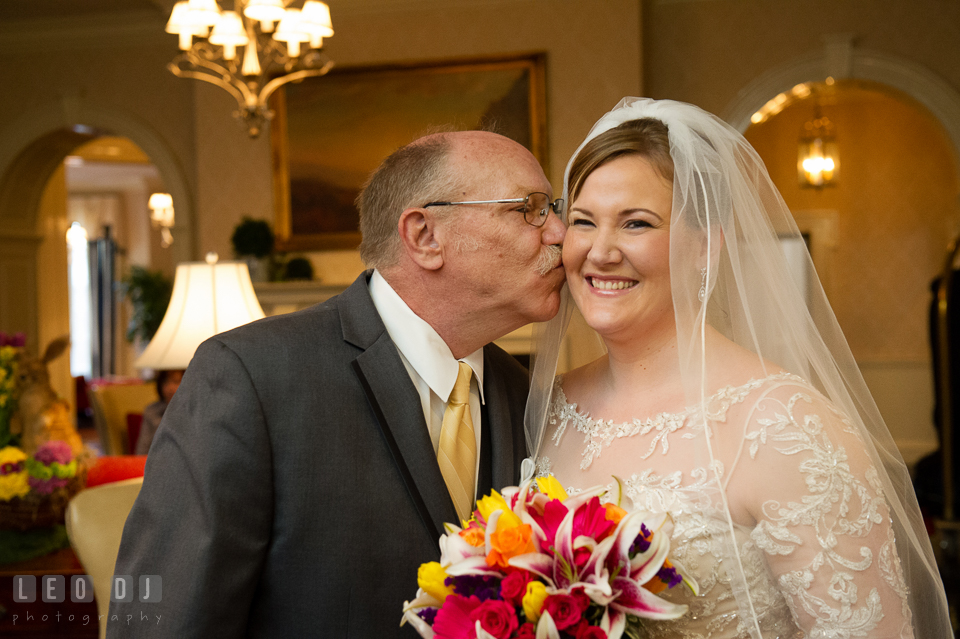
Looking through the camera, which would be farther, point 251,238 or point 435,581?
point 251,238

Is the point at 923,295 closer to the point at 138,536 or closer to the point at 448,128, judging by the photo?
the point at 448,128

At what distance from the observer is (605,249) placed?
1895 millimetres

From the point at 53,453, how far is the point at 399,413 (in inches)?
82.9

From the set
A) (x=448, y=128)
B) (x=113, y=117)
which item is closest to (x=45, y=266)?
(x=113, y=117)

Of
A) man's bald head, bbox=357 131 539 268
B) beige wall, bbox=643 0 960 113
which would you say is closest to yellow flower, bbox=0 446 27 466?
man's bald head, bbox=357 131 539 268

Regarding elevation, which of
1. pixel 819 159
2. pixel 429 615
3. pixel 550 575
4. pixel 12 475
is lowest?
pixel 12 475

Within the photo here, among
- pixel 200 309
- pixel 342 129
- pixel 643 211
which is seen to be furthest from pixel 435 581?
pixel 342 129

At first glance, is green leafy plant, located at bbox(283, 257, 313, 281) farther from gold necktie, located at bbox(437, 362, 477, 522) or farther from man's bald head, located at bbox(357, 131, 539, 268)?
gold necktie, located at bbox(437, 362, 477, 522)

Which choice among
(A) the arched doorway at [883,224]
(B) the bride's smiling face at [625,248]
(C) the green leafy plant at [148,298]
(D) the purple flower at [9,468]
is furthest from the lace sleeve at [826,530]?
(C) the green leafy plant at [148,298]

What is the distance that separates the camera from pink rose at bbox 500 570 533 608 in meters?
1.20

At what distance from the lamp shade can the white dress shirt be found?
1.80 metres

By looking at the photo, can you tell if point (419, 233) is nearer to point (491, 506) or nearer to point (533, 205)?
point (533, 205)

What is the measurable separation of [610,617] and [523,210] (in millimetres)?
1060

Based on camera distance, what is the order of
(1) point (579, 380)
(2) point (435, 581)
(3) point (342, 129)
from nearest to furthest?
1. (2) point (435, 581)
2. (1) point (579, 380)
3. (3) point (342, 129)
